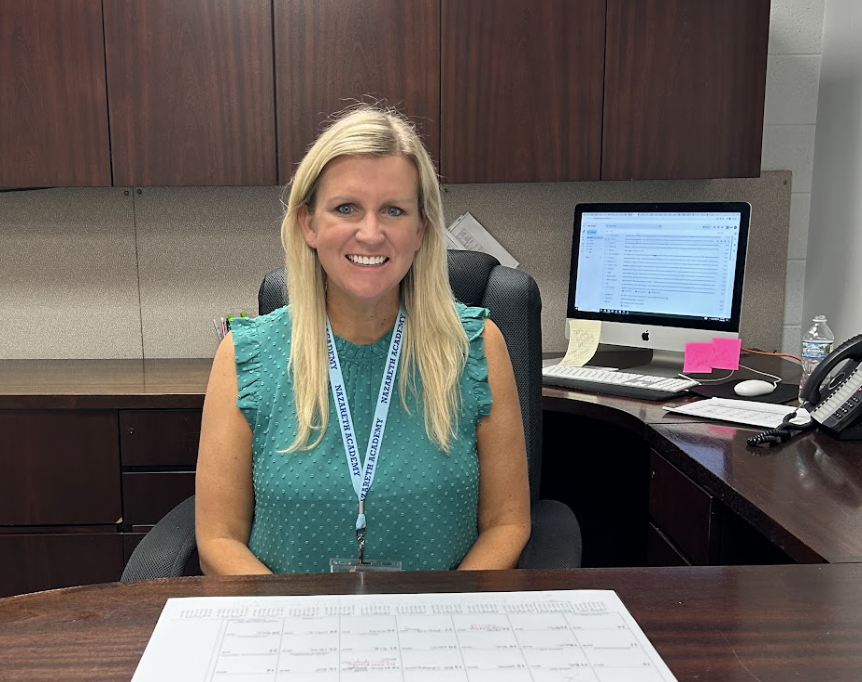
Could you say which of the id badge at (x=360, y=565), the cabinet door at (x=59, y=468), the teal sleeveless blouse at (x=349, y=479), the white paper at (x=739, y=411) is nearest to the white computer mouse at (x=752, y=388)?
the white paper at (x=739, y=411)

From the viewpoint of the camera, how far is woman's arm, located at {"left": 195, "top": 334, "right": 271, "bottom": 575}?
1.37 metres

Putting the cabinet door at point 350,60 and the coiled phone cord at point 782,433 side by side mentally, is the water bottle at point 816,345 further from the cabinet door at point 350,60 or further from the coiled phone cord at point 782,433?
the cabinet door at point 350,60

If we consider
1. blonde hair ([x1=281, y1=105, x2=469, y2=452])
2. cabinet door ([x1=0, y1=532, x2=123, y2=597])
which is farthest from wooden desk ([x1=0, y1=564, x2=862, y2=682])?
cabinet door ([x1=0, y1=532, x2=123, y2=597])

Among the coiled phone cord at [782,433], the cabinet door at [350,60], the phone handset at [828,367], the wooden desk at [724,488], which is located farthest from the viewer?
the cabinet door at [350,60]

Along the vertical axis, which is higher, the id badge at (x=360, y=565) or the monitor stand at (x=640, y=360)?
the monitor stand at (x=640, y=360)

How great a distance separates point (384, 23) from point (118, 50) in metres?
0.68

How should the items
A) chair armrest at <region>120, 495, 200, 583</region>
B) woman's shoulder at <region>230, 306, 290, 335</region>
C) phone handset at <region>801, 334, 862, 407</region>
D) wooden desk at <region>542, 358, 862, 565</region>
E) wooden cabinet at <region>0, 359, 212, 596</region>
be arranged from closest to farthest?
1. wooden desk at <region>542, 358, 862, 565</region>
2. chair armrest at <region>120, 495, 200, 583</region>
3. woman's shoulder at <region>230, 306, 290, 335</region>
4. phone handset at <region>801, 334, 862, 407</region>
5. wooden cabinet at <region>0, 359, 212, 596</region>

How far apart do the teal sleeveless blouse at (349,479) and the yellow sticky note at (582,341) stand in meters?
0.96

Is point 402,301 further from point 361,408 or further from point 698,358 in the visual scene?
point 698,358

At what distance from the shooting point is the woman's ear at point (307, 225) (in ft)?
4.69

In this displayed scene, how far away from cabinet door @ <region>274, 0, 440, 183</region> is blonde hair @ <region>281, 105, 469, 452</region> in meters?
0.89

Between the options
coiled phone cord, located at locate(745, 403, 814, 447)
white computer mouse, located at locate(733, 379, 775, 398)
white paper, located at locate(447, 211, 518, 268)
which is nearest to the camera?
coiled phone cord, located at locate(745, 403, 814, 447)

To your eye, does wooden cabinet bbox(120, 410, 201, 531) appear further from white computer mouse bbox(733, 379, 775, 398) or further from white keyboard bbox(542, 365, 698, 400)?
white computer mouse bbox(733, 379, 775, 398)

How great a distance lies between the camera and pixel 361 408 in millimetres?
1422
